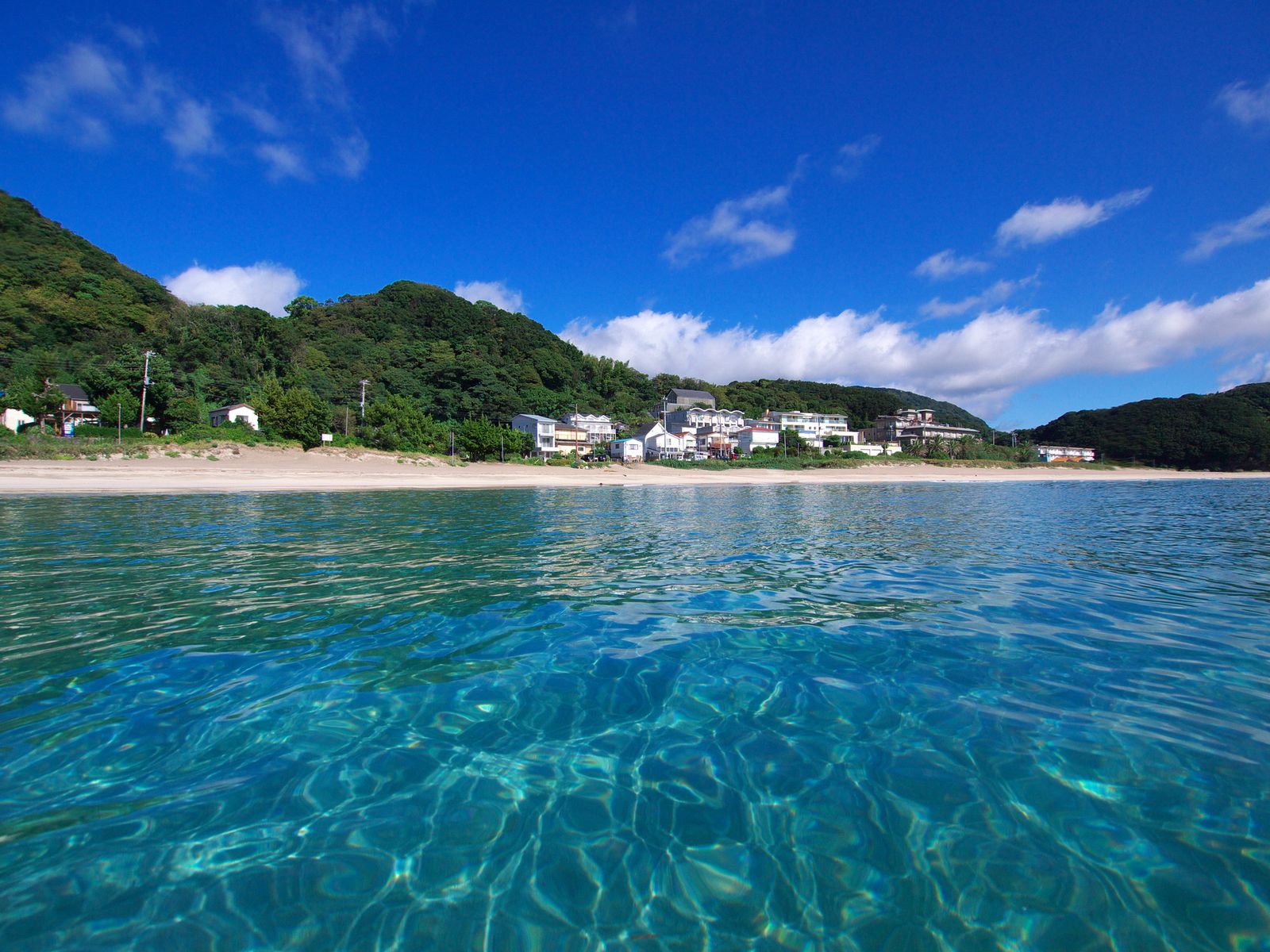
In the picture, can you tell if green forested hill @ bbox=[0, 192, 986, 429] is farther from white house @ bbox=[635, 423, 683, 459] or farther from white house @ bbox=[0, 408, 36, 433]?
white house @ bbox=[635, 423, 683, 459]

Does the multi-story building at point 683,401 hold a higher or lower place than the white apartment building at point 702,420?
higher

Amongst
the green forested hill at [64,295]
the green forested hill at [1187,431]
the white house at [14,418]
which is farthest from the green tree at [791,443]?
the green forested hill at [64,295]

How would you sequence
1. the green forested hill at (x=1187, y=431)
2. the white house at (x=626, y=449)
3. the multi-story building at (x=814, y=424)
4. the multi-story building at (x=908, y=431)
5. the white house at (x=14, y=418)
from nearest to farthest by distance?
the white house at (x=14, y=418) < the white house at (x=626, y=449) < the green forested hill at (x=1187, y=431) < the multi-story building at (x=814, y=424) < the multi-story building at (x=908, y=431)

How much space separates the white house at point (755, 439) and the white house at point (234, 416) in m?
66.8

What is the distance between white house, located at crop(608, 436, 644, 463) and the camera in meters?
85.4

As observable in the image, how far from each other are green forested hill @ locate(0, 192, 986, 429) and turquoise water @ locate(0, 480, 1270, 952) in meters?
59.2

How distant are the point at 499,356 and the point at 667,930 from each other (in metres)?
115

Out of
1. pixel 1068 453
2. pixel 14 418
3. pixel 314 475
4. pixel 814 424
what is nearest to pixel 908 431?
pixel 814 424

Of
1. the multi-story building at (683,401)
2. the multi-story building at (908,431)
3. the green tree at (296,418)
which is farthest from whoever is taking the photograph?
the multi-story building at (908,431)

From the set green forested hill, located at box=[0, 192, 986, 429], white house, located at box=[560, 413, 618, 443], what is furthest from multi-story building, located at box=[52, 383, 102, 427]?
white house, located at box=[560, 413, 618, 443]

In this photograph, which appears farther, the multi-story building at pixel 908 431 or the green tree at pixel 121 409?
the multi-story building at pixel 908 431

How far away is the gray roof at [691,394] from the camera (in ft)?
394

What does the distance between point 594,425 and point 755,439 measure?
2730cm

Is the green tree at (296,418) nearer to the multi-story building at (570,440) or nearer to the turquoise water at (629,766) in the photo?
the multi-story building at (570,440)
